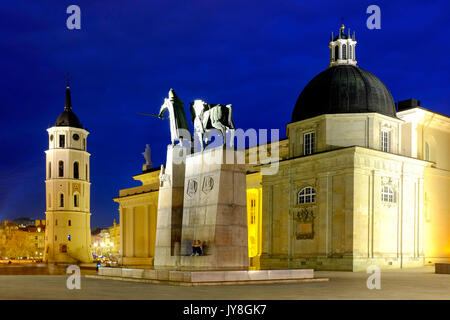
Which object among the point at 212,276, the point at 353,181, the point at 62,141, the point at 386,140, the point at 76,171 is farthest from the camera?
the point at 76,171

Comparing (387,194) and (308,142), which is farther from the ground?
(308,142)

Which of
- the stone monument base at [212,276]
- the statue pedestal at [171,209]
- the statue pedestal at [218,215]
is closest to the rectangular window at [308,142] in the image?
the stone monument base at [212,276]

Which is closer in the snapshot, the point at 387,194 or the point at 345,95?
the point at 387,194

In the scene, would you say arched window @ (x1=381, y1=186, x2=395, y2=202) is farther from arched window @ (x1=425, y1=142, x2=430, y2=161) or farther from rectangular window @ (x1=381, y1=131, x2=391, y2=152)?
arched window @ (x1=425, y1=142, x2=430, y2=161)

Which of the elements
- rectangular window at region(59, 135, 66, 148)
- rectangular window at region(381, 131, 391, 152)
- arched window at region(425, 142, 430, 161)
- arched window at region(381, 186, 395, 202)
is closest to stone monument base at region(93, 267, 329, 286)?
arched window at region(381, 186, 395, 202)

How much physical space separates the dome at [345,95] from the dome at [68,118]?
212 ft

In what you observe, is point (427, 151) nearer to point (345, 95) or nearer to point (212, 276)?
point (345, 95)

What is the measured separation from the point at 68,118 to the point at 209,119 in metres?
86.4

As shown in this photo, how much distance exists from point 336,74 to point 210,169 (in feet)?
102

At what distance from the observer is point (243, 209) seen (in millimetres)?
25938

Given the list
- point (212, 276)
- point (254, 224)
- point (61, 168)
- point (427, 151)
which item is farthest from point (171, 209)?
point (61, 168)

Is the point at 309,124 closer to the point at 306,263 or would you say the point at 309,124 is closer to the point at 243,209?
the point at 306,263

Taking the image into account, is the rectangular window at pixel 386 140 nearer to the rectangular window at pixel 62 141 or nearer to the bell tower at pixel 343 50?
the bell tower at pixel 343 50

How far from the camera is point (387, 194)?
4938 centimetres
